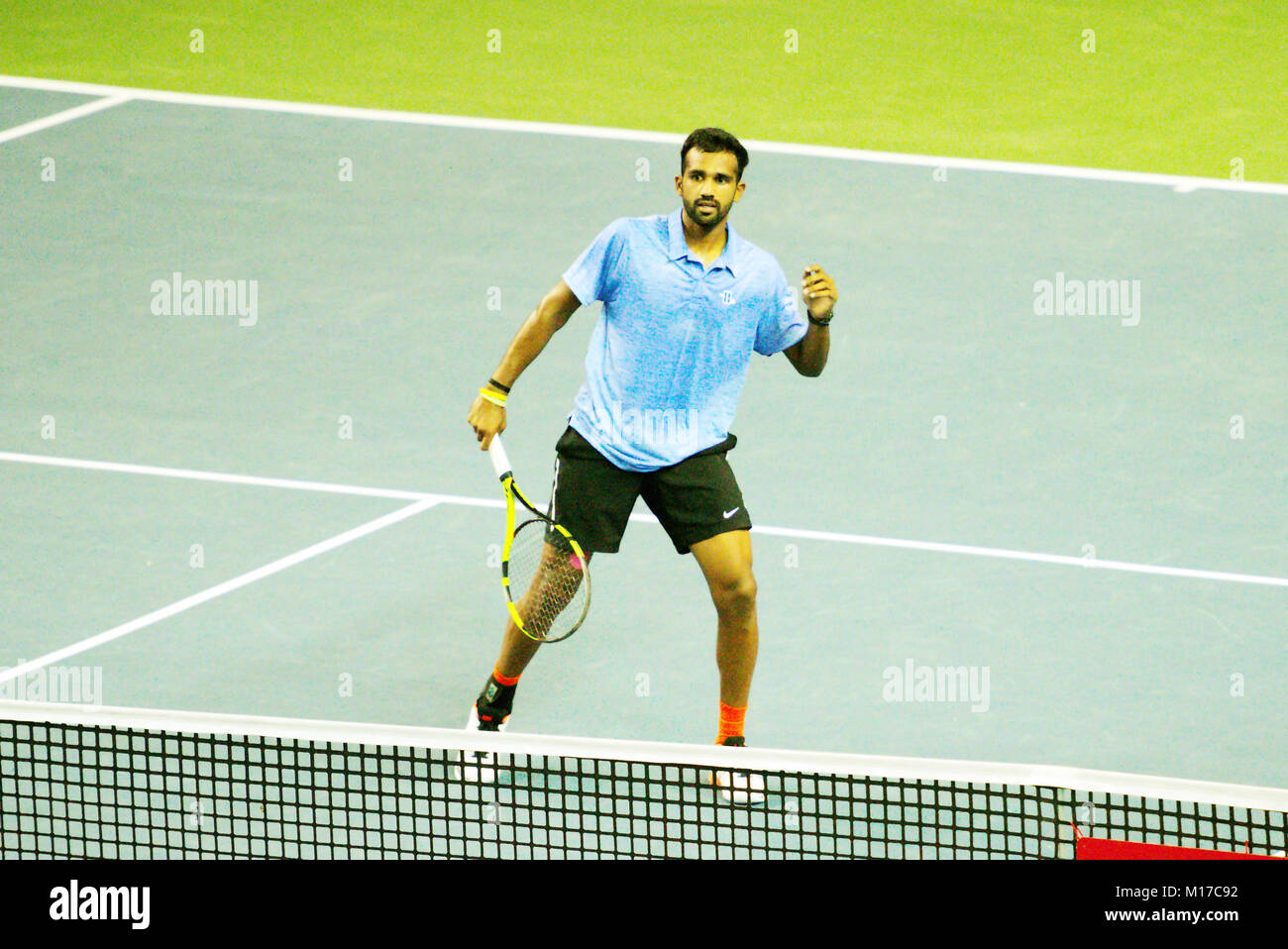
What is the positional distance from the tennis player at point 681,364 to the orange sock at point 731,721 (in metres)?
0.08

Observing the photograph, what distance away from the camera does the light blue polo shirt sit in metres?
6.82

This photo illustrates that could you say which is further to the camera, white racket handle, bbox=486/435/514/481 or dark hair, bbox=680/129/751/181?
white racket handle, bbox=486/435/514/481

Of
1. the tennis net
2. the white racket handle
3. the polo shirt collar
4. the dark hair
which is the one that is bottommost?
the tennis net

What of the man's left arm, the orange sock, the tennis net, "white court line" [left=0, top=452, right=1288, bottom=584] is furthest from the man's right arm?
"white court line" [left=0, top=452, right=1288, bottom=584]

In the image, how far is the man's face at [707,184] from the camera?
668 cm

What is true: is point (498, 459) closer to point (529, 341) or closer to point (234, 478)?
point (529, 341)

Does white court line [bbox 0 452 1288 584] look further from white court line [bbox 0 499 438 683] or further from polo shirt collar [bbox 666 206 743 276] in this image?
polo shirt collar [bbox 666 206 743 276]

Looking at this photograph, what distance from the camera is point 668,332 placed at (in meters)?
6.84

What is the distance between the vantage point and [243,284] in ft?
39.2

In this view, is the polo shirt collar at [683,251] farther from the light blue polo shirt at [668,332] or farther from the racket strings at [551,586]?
the racket strings at [551,586]

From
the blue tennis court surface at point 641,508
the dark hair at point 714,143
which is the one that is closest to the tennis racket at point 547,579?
the blue tennis court surface at point 641,508

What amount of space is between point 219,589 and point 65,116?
6.56m

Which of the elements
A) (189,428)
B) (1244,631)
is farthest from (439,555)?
(1244,631)

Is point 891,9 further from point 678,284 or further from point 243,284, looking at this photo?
point 678,284
